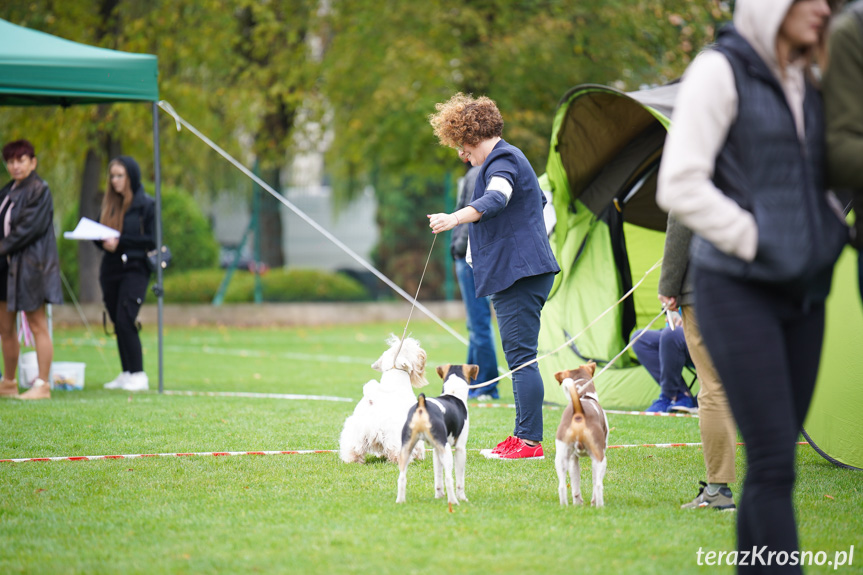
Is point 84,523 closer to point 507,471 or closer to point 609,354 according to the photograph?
point 507,471

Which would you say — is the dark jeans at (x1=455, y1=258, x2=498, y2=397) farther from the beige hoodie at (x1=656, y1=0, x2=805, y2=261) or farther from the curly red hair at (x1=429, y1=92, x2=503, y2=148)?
the beige hoodie at (x1=656, y1=0, x2=805, y2=261)

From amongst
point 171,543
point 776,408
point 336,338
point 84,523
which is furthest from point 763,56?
point 336,338

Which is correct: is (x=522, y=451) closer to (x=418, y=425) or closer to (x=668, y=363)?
(x=418, y=425)

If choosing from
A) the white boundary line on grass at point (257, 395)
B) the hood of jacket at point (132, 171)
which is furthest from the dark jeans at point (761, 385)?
the hood of jacket at point (132, 171)

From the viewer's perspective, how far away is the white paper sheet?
26.2 feet

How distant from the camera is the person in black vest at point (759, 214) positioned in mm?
2404

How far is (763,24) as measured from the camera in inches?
95.9

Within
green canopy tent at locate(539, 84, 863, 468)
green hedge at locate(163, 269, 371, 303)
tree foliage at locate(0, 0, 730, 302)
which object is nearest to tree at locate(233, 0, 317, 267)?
tree foliage at locate(0, 0, 730, 302)

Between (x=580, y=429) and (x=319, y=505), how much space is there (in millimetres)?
1227

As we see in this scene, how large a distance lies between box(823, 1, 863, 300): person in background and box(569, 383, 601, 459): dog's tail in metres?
1.59

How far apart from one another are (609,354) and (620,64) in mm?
10741

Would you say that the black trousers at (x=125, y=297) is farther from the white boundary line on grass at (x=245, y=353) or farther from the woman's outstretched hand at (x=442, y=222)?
the woman's outstretched hand at (x=442, y=222)

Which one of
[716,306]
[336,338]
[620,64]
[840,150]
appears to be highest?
[620,64]

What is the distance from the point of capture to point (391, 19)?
17.8 metres
